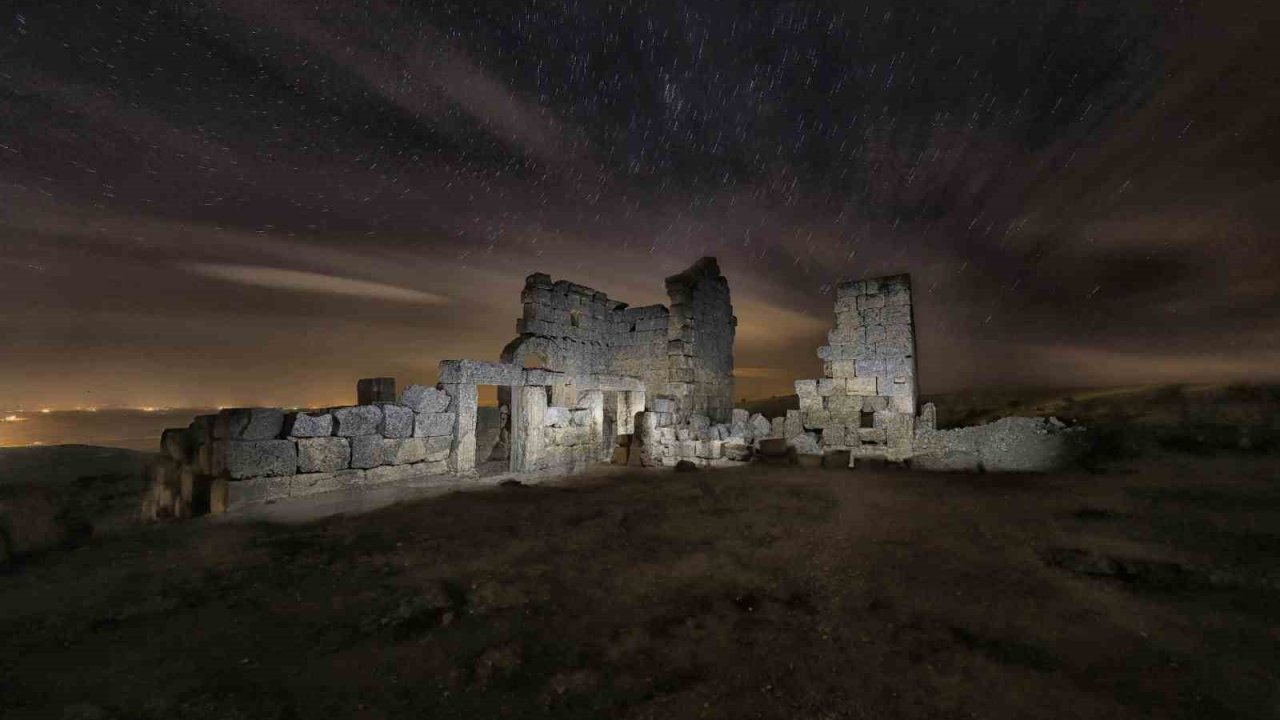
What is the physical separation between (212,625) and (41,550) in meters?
3.12

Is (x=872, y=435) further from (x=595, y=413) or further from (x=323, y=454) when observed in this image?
(x=323, y=454)

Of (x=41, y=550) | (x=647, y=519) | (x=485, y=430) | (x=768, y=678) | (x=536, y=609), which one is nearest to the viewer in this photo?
(x=768, y=678)

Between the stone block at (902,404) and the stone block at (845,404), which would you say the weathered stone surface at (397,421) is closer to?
the stone block at (845,404)

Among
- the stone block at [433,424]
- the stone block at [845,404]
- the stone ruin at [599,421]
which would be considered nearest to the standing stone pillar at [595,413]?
the stone ruin at [599,421]

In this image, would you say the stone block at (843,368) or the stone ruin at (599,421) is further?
the stone block at (843,368)

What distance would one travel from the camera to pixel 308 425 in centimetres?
670

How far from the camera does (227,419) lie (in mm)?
6105

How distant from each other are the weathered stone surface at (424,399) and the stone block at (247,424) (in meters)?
1.89

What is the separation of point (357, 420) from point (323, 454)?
64 cm

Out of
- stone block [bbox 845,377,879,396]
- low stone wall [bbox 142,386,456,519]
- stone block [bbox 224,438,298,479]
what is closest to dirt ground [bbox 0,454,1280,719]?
stone block [bbox 224,438,298,479]

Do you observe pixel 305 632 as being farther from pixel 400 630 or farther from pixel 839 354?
pixel 839 354

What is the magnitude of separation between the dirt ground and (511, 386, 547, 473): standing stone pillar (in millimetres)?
5097

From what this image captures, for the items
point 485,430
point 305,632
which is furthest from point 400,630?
point 485,430

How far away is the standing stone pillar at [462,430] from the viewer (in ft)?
28.4
